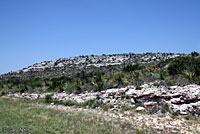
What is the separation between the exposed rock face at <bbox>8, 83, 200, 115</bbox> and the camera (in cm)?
1052

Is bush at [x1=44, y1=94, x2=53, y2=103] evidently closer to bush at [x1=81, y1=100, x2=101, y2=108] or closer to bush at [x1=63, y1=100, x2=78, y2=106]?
bush at [x1=63, y1=100, x2=78, y2=106]

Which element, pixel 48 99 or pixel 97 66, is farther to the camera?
pixel 97 66

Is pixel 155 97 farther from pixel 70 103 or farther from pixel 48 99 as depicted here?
pixel 48 99

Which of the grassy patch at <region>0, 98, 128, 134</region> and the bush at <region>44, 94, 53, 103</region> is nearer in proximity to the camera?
the grassy patch at <region>0, 98, 128, 134</region>

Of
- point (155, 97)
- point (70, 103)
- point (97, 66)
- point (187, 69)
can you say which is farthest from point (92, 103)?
point (97, 66)

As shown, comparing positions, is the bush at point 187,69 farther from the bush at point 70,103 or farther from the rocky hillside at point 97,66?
the rocky hillside at point 97,66

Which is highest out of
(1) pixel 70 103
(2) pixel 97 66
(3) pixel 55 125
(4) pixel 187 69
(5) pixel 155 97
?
(2) pixel 97 66

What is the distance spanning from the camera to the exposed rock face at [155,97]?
10.5 meters

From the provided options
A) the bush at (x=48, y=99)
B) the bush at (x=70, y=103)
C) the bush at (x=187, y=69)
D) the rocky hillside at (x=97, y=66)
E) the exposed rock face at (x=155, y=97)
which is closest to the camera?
the exposed rock face at (x=155, y=97)

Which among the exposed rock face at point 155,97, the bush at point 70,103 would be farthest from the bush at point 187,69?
the bush at point 70,103

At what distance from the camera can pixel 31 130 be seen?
7.22 meters

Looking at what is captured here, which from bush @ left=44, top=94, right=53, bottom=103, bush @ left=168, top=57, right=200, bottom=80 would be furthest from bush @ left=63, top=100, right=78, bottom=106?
bush @ left=168, top=57, right=200, bottom=80

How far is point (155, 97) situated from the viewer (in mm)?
11797

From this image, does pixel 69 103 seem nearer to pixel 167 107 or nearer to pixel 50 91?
pixel 50 91
